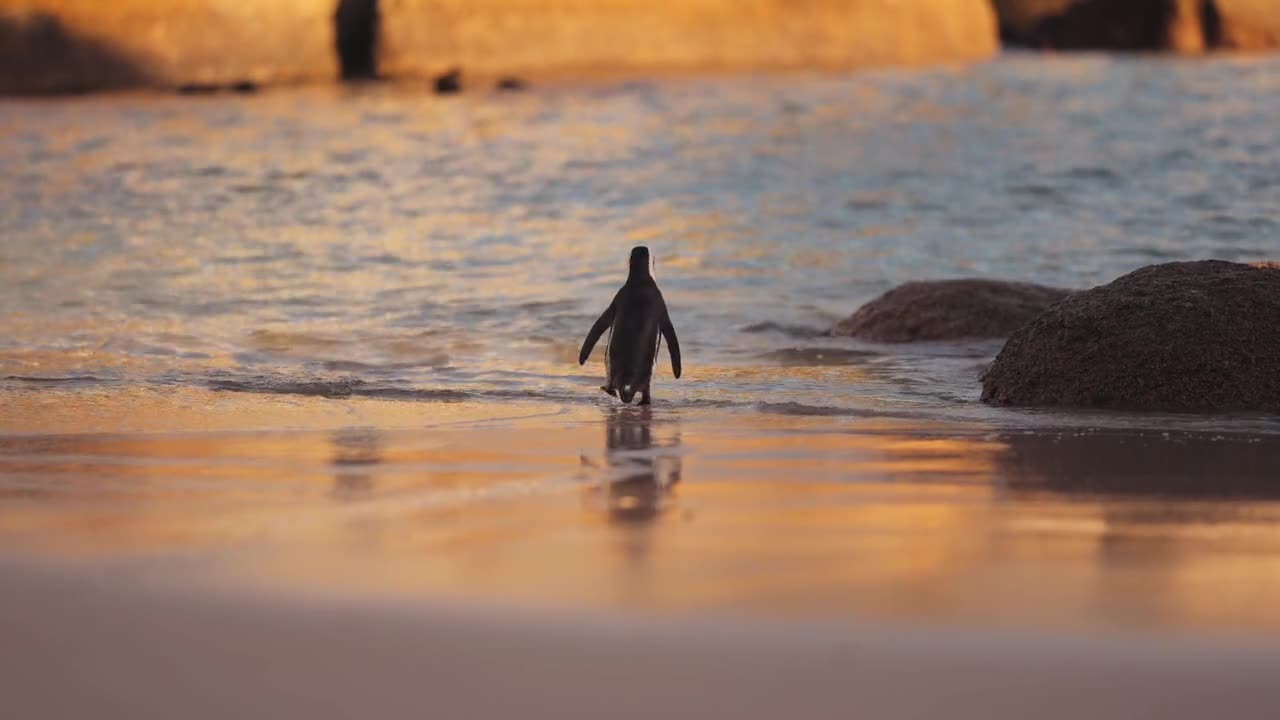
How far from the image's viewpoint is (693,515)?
616cm

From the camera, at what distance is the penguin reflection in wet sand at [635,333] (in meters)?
9.57

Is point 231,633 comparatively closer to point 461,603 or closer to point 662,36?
point 461,603

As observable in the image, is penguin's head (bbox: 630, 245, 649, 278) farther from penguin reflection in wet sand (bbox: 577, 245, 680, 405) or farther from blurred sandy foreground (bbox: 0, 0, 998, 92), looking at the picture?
blurred sandy foreground (bbox: 0, 0, 998, 92)

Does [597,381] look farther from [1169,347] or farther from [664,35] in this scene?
[664,35]

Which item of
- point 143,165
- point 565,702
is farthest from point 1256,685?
point 143,165

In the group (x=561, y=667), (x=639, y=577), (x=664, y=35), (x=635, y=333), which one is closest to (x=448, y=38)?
(x=664, y=35)

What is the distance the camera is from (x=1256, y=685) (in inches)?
167

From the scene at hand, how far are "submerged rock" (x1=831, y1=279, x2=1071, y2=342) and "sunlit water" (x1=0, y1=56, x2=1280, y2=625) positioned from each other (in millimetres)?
370

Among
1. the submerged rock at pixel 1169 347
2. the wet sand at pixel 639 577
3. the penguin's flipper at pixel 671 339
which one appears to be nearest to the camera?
the wet sand at pixel 639 577

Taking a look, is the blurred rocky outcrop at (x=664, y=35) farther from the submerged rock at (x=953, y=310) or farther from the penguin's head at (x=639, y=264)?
the penguin's head at (x=639, y=264)

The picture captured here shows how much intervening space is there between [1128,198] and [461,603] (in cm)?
1985

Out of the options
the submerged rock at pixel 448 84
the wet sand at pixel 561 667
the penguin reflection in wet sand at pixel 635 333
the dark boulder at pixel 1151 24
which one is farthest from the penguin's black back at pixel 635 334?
the dark boulder at pixel 1151 24

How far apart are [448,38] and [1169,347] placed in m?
51.4

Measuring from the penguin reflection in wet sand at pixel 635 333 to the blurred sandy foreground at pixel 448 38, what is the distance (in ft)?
150
